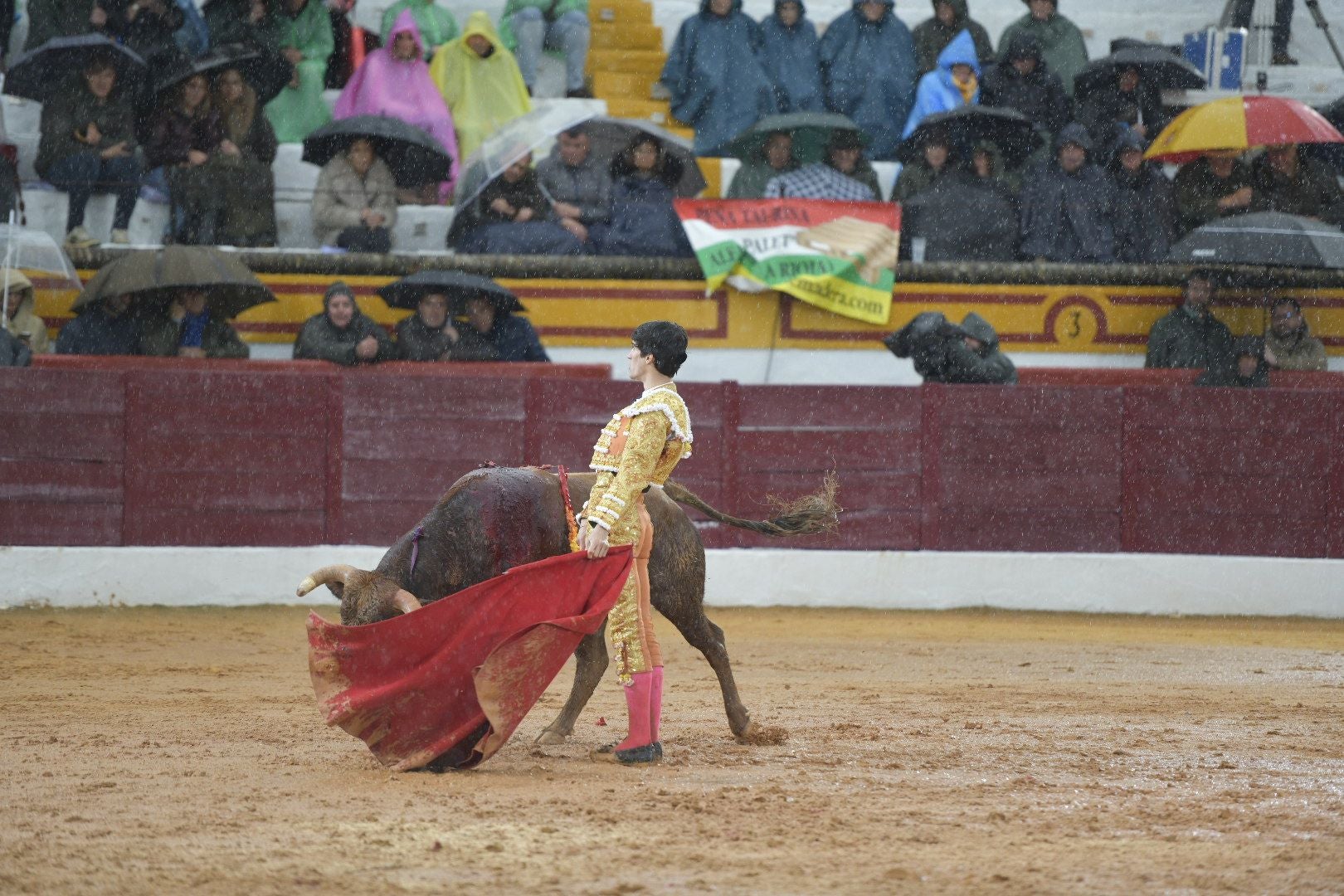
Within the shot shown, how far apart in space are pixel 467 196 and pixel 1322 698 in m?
6.53

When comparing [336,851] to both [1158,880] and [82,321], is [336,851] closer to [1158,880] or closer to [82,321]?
[1158,880]

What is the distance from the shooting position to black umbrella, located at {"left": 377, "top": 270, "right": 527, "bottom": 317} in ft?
33.9

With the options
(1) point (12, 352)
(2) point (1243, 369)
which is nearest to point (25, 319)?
(1) point (12, 352)

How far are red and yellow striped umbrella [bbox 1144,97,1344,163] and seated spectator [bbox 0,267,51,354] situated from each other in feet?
23.9

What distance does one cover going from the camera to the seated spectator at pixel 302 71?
12.3 metres

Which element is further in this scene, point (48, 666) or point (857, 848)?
point (48, 666)

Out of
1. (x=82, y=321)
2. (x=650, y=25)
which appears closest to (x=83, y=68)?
(x=82, y=321)

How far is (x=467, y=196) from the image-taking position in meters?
11.4

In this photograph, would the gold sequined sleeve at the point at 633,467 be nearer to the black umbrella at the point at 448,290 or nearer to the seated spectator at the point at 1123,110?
the black umbrella at the point at 448,290

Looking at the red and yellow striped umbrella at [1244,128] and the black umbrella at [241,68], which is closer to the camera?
the black umbrella at [241,68]

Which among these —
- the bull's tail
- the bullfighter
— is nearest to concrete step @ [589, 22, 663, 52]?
the bull's tail

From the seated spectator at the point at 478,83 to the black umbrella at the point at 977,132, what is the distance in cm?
274

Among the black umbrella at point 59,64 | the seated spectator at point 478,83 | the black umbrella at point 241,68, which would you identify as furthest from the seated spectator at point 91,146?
the seated spectator at point 478,83

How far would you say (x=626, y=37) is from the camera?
13836 millimetres
